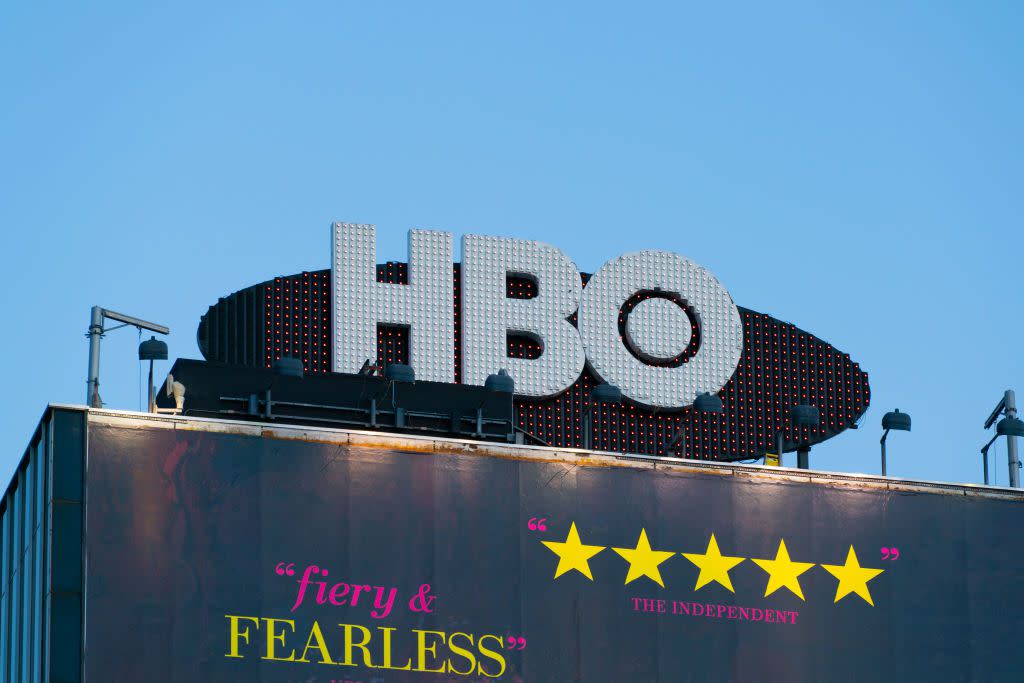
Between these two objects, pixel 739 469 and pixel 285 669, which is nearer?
pixel 285 669

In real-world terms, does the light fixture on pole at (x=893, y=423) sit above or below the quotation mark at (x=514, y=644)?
above

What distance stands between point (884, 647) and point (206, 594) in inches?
654

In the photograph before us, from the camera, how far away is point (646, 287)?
70.4 metres

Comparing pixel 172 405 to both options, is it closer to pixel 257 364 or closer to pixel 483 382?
pixel 257 364

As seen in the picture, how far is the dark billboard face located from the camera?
187 feet

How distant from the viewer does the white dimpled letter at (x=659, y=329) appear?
2734 inches

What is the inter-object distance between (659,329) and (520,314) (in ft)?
13.2

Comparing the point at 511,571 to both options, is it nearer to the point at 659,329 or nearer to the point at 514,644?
the point at 514,644

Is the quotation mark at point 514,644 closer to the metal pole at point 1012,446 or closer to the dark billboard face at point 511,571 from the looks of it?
the dark billboard face at point 511,571

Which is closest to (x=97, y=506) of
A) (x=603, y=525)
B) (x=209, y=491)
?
(x=209, y=491)

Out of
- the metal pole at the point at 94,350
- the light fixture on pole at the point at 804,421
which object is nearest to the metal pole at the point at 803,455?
the light fixture on pole at the point at 804,421

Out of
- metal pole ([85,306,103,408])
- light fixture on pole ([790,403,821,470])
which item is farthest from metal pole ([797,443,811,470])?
metal pole ([85,306,103,408])

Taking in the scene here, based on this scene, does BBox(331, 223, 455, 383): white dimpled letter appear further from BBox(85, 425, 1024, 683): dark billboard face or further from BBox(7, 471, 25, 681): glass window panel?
BBox(7, 471, 25, 681): glass window panel

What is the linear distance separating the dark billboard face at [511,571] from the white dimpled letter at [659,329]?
7380 millimetres
